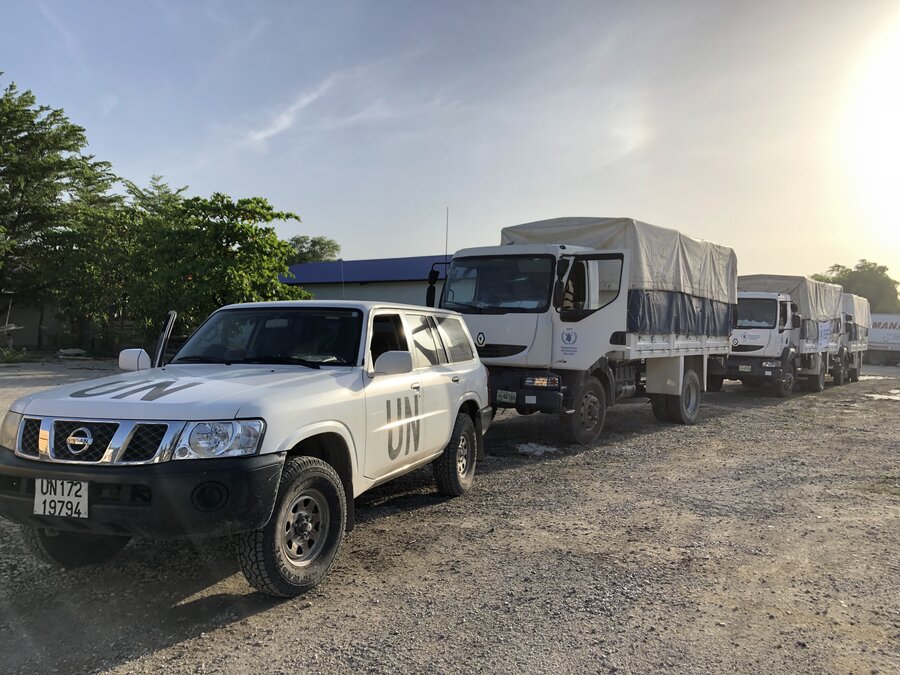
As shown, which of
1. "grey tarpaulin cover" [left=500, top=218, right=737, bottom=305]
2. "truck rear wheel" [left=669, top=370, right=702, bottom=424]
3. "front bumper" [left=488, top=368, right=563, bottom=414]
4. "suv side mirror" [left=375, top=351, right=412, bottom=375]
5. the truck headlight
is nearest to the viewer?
the truck headlight

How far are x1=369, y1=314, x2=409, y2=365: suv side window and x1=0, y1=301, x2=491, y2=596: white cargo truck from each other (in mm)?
14

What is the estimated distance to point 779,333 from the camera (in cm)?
1705

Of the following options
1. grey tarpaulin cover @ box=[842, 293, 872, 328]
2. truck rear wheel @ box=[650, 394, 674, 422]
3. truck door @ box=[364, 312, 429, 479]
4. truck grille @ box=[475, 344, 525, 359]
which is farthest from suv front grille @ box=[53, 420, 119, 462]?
grey tarpaulin cover @ box=[842, 293, 872, 328]

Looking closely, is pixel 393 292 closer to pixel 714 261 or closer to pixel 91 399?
pixel 714 261

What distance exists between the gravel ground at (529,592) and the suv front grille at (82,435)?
967 mm

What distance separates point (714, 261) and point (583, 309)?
5437mm

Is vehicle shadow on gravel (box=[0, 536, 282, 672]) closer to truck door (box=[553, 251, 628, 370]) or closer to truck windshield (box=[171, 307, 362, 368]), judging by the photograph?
truck windshield (box=[171, 307, 362, 368])

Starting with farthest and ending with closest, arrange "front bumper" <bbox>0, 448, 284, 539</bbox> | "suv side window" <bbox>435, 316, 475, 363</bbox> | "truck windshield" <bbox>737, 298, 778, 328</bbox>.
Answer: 1. "truck windshield" <bbox>737, 298, 778, 328</bbox>
2. "suv side window" <bbox>435, 316, 475, 363</bbox>
3. "front bumper" <bbox>0, 448, 284, 539</bbox>

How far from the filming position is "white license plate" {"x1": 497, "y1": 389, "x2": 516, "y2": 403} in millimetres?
9117

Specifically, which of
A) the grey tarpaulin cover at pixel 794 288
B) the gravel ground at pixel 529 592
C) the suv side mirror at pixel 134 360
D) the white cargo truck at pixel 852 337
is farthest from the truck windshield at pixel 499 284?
the white cargo truck at pixel 852 337

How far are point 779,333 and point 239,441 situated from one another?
16.7 meters

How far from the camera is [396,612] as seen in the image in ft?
12.6

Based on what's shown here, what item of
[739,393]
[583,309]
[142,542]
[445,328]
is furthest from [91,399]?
[739,393]

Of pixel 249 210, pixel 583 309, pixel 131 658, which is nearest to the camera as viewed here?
pixel 131 658
